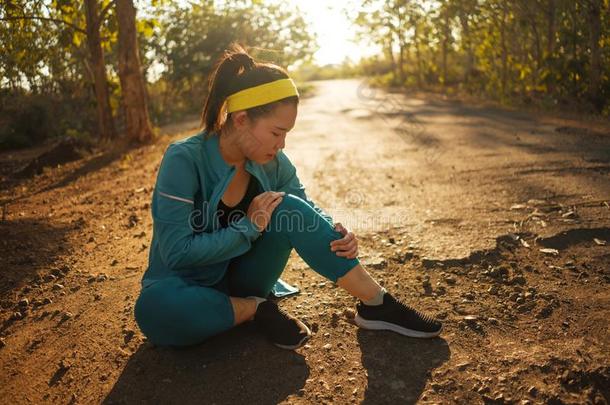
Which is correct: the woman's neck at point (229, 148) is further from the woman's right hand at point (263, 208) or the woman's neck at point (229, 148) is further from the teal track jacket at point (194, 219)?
the woman's right hand at point (263, 208)

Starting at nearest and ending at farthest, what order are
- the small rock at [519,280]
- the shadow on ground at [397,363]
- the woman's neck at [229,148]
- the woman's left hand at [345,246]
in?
the shadow on ground at [397,363]
the woman's left hand at [345,246]
the woman's neck at [229,148]
the small rock at [519,280]

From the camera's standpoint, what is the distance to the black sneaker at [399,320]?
6.61 feet

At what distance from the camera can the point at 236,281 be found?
6.82 ft

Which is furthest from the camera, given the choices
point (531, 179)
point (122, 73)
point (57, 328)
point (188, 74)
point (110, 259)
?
point (188, 74)

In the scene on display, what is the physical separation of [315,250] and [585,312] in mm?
1134

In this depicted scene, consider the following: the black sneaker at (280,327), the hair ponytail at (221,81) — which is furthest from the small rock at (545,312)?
the hair ponytail at (221,81)

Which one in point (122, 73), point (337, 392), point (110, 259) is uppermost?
point (122, 73)

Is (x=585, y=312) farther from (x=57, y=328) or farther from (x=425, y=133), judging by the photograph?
(x=425, y=133)

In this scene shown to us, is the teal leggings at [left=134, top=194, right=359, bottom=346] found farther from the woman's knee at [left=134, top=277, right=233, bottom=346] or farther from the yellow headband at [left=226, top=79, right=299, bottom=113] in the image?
the yellow headband at [left=226, top=79, right=299, bottom=113]

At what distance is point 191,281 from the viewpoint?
198 cm

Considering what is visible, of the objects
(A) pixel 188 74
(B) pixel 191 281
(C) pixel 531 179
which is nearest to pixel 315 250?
(B) pixel 191 281

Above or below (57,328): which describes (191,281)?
above

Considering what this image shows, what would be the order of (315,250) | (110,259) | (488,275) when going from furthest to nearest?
1. (110,259)
2. (488,275)
3. (315,250)

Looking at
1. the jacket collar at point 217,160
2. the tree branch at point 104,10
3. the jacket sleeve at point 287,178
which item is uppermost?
the tree branch at point 104,10
